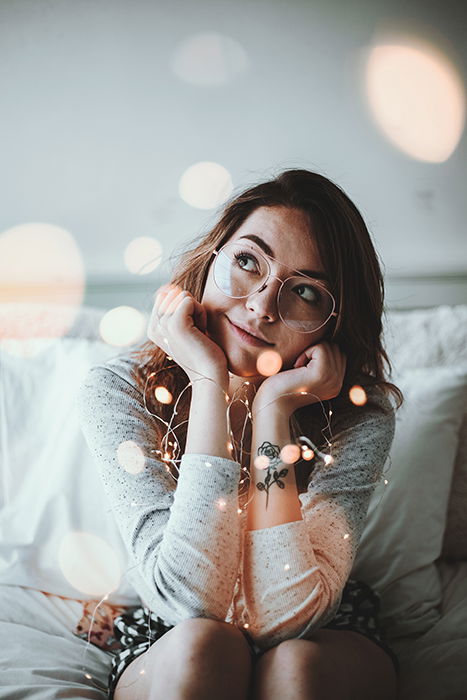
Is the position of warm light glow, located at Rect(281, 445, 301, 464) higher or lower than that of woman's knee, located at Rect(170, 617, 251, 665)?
higher

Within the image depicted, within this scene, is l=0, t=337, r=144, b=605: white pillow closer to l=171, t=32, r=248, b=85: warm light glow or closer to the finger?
the finger

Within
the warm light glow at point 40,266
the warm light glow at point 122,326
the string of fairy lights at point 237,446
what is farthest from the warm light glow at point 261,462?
the warm light glow at point 40,266

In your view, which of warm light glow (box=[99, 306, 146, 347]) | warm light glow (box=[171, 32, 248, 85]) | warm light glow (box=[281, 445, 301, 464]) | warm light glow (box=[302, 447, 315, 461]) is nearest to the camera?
warm light glow (box=[281, 445, 301, 464])

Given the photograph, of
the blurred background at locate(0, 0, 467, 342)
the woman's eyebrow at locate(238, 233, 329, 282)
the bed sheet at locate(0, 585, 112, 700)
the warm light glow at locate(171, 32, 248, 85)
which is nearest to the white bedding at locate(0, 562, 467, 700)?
the bed sheet at locate(0, 585, 112, 700)

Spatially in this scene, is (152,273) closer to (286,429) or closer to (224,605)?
(286,429)

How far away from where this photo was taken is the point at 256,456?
97cm

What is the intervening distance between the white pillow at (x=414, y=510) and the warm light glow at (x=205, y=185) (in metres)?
0.81

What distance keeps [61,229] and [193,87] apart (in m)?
0.59

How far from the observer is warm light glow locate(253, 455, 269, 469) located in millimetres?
948

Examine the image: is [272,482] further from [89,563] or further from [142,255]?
[142,255]

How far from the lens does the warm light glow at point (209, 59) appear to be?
173cm

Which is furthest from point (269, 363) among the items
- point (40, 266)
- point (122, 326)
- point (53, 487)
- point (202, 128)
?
point (40, 266)

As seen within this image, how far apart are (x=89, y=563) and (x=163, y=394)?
1.33 ft

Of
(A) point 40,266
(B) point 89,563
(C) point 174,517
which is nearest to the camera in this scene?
(C) point 174,517
